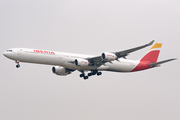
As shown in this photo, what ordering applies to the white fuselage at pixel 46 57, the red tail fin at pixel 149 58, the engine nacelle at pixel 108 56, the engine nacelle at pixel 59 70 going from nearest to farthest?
the white fuselage at pixel 46 57
the engine nacelle at pixel 108 56
the engine nacelle at pixel 59 70
the red tail fin at pixel 149 58

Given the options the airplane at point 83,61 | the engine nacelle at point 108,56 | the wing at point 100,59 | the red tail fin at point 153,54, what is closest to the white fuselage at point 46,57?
the airplane at point 83,61

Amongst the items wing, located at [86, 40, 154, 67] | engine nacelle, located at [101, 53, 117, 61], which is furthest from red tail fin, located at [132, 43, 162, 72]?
engine nacelle, located at [101, 53, 117, 61]

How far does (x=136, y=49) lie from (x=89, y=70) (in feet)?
35.0

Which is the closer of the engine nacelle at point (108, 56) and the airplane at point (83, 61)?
the airplane at point (83, 61)

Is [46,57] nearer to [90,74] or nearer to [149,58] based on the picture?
[90,74]

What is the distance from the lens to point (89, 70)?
59.1 metres

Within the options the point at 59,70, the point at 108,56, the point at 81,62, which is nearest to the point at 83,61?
the point at 81,62

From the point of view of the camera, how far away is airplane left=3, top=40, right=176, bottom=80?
173ft

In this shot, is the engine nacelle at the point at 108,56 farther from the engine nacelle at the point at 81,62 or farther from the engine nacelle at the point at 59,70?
the engine nacelle at the point at 59,70

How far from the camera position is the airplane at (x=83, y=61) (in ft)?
173

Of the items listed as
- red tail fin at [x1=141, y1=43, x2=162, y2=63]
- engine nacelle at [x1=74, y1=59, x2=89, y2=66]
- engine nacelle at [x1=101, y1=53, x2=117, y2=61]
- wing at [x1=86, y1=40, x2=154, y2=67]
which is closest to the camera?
wing at [x1=86, y1=40, x2=154, y2=67]

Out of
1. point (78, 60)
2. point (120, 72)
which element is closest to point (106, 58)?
point (78, 60)

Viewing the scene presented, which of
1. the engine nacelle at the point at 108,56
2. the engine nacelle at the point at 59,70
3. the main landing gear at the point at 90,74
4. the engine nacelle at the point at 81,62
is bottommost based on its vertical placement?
the main landing gear at the point at 90,74

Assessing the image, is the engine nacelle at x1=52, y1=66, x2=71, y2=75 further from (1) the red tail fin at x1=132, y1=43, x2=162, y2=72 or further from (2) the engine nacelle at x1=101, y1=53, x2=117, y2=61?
(1) the red tail fin at x1=132, y1=43, x2=162, y2=72
